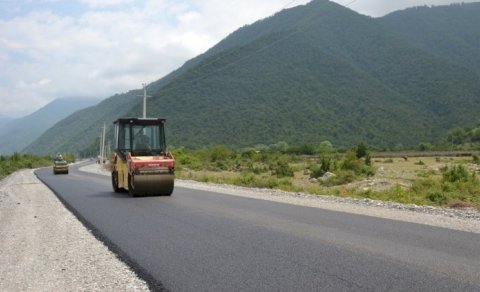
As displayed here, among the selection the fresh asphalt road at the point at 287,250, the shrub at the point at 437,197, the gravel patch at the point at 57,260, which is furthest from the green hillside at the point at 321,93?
the gravel patch at the point at 57,260

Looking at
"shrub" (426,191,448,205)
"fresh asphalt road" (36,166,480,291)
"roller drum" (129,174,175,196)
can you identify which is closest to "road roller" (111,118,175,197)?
"roller drum" (129,174,175,196)

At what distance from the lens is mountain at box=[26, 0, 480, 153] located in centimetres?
11706

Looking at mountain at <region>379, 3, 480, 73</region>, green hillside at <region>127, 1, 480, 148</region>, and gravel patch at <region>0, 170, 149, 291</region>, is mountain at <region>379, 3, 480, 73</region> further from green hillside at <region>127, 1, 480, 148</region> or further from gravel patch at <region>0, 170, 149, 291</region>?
gravel patch at <region>0, 170, 149, 291</region>

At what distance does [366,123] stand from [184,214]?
108m

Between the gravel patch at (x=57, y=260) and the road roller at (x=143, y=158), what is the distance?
4.05 metres

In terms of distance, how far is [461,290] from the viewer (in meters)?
5.83

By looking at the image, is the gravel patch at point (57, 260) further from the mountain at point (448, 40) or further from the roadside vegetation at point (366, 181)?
the mountain at point (448, 40)

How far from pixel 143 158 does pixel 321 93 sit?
374ft

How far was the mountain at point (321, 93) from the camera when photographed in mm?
117062

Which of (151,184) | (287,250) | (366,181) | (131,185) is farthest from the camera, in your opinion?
(366,181)

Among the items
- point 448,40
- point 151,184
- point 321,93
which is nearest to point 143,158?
point 151,184

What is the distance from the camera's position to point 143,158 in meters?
18.2

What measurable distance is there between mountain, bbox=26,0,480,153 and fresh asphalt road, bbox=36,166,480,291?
325 feet

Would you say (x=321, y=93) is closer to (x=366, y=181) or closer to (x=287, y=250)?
(x=366, y=181)
